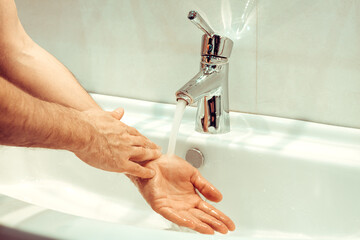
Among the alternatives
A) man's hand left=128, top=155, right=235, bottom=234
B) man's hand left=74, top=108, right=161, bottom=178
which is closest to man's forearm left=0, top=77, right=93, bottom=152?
man's hand left=74, top=108, right=161, bottom=178

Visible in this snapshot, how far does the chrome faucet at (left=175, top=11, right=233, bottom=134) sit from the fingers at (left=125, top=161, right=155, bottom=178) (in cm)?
12

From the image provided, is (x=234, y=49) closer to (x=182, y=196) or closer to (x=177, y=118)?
(x=177, y=118)

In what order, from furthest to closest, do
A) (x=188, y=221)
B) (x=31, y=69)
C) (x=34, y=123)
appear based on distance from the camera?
(x=31, y=69) → (x=188, y=221) → (x=34, y=123)

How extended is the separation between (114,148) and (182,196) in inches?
5.6

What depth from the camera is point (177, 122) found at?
56 centimetres

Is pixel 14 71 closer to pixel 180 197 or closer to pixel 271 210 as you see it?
pixel 180 197

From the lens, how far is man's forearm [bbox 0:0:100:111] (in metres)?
0.55

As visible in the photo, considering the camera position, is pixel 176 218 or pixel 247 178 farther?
pixel 247 178

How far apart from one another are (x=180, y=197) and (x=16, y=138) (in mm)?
280

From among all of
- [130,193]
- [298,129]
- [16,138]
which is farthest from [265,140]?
[16,138]

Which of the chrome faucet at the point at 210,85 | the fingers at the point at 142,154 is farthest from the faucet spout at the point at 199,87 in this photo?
the fingers at the point at 142,154

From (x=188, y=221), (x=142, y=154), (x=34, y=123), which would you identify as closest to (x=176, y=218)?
(x=188, y=221)

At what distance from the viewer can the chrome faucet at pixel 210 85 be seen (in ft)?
1.74

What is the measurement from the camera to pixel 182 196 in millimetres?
558
